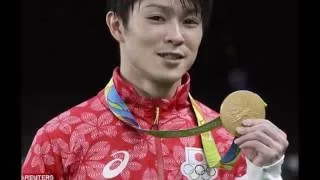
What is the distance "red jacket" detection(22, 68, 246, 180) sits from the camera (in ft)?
4.66

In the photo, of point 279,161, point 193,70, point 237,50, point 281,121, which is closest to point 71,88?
point 193,70

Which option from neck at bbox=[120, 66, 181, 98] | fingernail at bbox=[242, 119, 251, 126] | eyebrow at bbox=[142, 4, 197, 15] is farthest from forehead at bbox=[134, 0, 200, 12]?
fingernail at bbox=[242, 119, 251, 126]

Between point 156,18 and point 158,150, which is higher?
point 156,18

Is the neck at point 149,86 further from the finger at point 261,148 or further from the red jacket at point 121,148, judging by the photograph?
the finger at point 261,148

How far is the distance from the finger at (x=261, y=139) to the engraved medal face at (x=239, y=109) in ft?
0.09

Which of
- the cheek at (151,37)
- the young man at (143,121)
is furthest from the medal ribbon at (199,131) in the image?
the cheek at (151,37)

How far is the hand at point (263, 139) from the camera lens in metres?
1.31

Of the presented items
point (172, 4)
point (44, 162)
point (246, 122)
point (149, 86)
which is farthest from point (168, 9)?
point (44, 162)

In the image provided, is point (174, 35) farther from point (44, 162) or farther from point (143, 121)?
point (44, 162)

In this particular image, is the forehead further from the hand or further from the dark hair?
the hand

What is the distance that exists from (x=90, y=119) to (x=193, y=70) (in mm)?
1041

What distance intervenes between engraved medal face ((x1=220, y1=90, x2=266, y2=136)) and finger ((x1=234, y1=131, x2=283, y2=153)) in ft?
0.09

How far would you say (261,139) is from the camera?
1.31 meters

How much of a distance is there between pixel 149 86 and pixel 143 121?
2.9 inches
